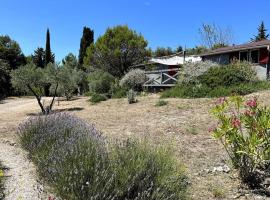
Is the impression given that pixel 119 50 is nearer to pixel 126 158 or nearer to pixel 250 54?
pixel 250 54

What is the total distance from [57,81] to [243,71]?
37.9 feet

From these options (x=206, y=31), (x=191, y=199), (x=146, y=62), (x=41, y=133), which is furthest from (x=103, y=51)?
(x=191, y=199)

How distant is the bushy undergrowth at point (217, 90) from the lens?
20.1 meters

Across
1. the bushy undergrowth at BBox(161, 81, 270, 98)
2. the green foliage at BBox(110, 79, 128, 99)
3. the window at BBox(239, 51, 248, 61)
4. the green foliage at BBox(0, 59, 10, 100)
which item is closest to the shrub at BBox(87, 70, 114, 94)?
the green foliage at BBox(110, 79, 128, 99)

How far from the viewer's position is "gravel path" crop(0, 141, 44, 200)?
20.2 ft

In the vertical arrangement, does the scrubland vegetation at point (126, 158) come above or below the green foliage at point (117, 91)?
below

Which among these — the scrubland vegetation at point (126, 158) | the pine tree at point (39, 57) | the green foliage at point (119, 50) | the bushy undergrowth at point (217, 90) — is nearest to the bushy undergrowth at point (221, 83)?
the bushy undergrowth at point (217, 90)

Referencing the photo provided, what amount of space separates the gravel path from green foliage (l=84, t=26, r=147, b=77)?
3719cm

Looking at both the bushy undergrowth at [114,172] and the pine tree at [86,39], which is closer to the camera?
the bushy undergrowth at [114,172]

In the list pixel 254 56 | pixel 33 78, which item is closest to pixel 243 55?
pixel 254 56

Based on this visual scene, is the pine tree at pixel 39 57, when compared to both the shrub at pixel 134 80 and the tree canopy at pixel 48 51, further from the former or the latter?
the shrub at pixel 134 80

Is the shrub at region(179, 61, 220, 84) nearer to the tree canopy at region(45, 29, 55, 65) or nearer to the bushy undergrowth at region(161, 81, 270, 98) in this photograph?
the bushy undergrowth at region(161, 81, 270, 98)

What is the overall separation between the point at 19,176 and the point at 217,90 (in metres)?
15.0

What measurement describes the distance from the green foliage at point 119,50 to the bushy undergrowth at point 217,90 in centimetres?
2445
